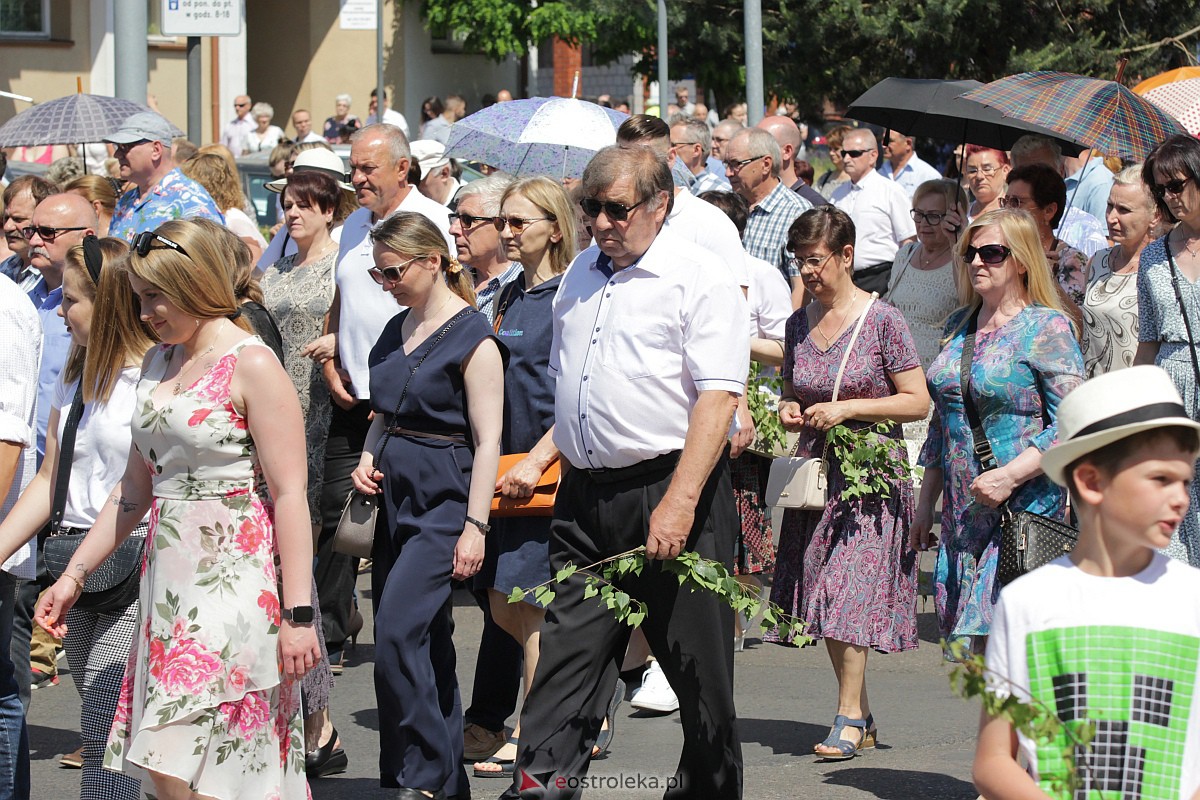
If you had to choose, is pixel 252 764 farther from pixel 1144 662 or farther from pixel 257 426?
pixel 1144 662

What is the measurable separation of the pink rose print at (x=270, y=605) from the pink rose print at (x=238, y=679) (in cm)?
15

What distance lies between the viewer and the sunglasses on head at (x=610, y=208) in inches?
197

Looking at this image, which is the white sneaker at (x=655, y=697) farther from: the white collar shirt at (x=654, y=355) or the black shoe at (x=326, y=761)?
the white collar shirt at (x=654, y=355)

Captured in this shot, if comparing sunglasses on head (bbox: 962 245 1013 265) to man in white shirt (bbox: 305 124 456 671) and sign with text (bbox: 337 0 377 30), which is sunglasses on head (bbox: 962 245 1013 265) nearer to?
man in white shirt (bbox: 305 124 456 671)

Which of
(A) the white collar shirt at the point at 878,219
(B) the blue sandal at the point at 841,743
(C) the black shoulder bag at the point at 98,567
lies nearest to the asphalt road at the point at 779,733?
(B) the blue sandal at the point at 841,743

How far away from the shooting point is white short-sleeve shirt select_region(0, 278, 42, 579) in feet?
16.3

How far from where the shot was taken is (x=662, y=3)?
14930 millimetres

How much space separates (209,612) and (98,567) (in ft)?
2.44

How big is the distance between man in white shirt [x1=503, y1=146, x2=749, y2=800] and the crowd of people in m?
0.01

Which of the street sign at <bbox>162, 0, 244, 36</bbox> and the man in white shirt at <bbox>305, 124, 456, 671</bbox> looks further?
the street sign at <bbox>162, 0, 244, 36</bbox>

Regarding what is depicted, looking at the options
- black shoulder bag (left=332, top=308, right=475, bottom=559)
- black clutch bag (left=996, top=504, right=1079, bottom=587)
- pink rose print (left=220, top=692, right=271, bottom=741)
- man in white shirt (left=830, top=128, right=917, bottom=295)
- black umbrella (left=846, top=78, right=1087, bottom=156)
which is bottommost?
pink rose print (left=220, top=692, right=271, bottom=741)

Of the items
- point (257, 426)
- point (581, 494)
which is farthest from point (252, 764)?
point (581, 494)

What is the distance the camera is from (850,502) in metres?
6.36

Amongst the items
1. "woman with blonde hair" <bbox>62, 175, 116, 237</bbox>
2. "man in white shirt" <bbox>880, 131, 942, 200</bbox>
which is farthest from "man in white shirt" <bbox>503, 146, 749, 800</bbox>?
"man in white shirt" <bbox>880, 131, 942, 200</bbox>
